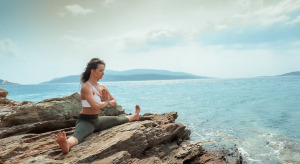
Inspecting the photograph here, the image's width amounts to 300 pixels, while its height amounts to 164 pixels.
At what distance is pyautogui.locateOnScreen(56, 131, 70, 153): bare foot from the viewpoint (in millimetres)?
5051

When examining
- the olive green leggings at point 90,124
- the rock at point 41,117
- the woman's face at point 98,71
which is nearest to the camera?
the olive green leggings at point 90,124

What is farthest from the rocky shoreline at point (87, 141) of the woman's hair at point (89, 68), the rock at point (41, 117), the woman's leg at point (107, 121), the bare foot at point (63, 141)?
the woman's hair at point (89, 68)

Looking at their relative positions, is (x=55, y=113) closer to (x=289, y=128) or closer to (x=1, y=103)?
(x=1, y=103)

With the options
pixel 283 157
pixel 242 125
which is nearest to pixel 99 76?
pixel 283 157

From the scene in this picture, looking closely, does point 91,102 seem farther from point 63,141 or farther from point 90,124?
point 63,141

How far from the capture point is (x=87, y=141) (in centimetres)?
598

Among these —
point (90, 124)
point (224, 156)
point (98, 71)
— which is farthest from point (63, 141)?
point (224, 156)

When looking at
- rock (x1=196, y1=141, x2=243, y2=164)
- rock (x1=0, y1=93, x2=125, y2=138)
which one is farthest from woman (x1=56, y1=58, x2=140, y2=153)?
rock (x1=196, y1=141, x2=243, y2=164)

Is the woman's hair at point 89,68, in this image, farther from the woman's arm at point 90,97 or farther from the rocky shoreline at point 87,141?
Answer: the rocky shoreline at point 87,141

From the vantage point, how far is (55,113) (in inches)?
330

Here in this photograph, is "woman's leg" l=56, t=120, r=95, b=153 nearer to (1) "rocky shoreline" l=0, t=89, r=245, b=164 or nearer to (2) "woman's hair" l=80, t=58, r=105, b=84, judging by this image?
(1) "rocky shoreline" l=0, t=89, r=245, b=164

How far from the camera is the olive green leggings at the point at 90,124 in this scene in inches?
239

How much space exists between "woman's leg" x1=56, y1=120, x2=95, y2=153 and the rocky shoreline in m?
0.17

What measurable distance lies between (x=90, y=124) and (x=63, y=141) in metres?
1.39
